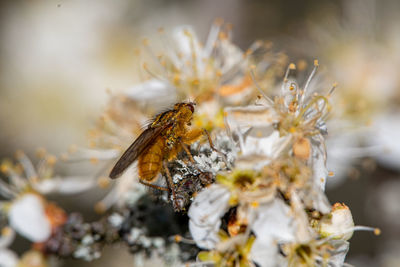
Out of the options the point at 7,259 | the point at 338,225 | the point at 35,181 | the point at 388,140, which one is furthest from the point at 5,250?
the point at 388,140

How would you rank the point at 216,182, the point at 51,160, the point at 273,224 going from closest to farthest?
the point at 273,224 → the point at 216,182 → the point at 51,160

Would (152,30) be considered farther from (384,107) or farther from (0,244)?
(0,244)

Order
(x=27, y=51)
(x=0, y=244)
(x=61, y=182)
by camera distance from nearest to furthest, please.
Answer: (x=0, y=244), (x=61, y=182), (x=27, y=51)

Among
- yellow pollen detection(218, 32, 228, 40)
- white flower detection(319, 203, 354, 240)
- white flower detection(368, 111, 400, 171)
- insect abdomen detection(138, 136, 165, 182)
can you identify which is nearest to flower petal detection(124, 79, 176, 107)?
yellow pollen detection(218, 32, 228, 40)

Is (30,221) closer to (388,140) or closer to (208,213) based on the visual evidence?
(208,213)

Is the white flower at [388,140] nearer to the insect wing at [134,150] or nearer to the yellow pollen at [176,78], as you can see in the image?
the yellow pollen at [176,78]

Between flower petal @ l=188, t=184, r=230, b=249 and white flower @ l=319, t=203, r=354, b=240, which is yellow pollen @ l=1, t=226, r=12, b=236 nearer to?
flower petal @ l=188, t=184, r=230, b=249

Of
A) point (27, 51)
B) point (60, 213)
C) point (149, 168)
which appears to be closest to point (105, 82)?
point (27, 51)
